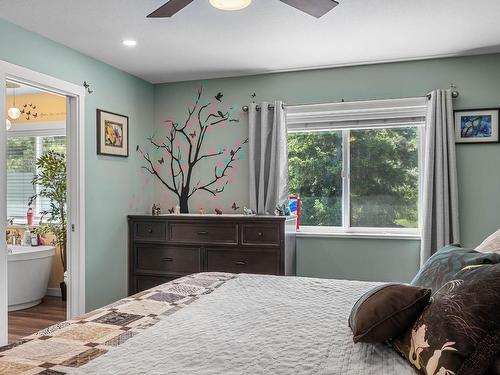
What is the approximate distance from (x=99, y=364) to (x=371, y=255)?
336cm

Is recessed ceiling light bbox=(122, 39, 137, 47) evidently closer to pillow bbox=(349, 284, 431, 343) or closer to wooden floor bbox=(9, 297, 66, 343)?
wooden floor bbox=(9, 297, 66, 343)

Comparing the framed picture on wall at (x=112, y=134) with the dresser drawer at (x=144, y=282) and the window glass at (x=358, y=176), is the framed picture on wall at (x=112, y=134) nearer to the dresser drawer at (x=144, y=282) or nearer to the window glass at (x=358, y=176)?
the dresser drawer at (x=144, y=282)

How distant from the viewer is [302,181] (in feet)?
14.9

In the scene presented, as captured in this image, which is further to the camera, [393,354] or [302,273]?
[302,273]

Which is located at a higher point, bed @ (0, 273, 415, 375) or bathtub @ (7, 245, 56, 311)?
bed @ (0, 273, 415, 375)

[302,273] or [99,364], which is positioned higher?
[99,364]

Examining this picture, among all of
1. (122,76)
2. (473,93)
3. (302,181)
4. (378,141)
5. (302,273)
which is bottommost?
(302,273)

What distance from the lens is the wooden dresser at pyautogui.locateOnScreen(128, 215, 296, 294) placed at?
12.8ft

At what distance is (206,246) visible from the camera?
411 cm

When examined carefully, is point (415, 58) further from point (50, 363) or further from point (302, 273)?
point (50, 363)

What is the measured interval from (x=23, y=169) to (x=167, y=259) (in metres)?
2.78

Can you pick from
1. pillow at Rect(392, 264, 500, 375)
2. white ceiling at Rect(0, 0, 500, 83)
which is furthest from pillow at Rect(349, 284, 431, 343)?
white ceiling at Rect(0, 0, 500, 83)

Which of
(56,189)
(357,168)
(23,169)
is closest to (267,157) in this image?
(357,168)

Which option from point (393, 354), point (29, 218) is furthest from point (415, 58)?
point (29, 218)
